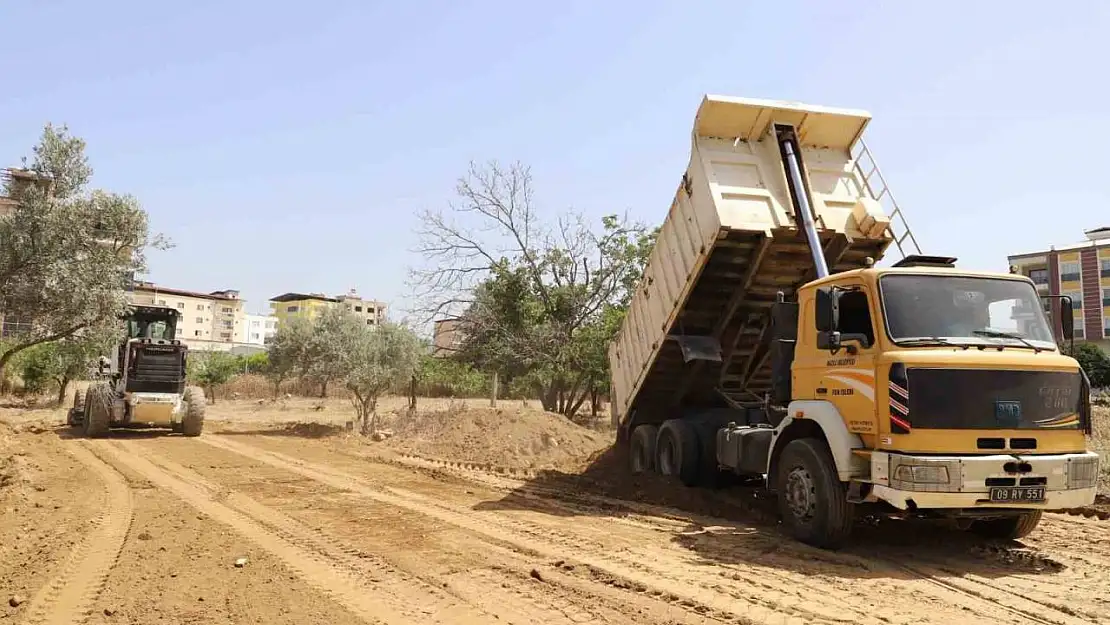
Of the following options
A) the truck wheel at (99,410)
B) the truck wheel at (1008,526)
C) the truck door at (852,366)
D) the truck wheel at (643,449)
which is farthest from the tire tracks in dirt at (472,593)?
the truck wheel at (99,410)

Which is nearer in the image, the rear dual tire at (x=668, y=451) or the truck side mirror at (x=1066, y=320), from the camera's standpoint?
the truck side mirror at (x=1066, y=320)

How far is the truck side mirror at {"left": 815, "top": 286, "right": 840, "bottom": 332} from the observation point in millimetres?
6766

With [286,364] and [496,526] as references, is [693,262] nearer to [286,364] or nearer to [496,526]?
[496,526]

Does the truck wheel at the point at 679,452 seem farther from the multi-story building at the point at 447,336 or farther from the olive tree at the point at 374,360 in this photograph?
the multi-story building at the point at 447,336

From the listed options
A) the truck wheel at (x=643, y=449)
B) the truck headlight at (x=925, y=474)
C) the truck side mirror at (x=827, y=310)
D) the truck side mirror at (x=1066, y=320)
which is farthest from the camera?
the truck wheel at (x=643, y=449)

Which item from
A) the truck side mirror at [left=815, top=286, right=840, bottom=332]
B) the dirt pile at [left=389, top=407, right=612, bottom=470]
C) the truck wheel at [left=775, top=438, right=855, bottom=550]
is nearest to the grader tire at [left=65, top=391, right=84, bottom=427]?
the dirt pile at [left=389, top=407, right=612, bottom=470]

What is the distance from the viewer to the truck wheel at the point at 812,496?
21.8ft

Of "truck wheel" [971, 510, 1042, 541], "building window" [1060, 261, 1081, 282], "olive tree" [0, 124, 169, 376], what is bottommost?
"truck wheel" [971, 510, 1042, 541]

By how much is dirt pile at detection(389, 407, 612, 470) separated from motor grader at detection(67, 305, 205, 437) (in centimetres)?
516

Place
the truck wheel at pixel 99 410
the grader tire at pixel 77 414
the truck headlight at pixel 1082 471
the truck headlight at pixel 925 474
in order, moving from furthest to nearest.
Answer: the grader tire at pixel 77 414 → the truck wheel at pixel 99 410 → the truck headlight at pixel 1082 471 → the truck headlight at pixel 925 474

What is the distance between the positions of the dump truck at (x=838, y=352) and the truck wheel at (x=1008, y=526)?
21 mm

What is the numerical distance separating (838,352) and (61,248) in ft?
71.0

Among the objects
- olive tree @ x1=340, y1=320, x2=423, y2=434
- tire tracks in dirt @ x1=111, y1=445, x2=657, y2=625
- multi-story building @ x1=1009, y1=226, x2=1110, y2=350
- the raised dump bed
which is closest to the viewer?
tire tracks in dirt @ x1=111, y1=445, x2=657, y2=625

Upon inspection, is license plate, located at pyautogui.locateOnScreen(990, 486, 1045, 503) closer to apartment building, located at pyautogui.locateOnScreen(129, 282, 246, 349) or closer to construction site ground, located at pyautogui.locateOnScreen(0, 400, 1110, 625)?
construction site ground, located at pyautogui.locateOnScreen(0, 400, 1110, 625)
